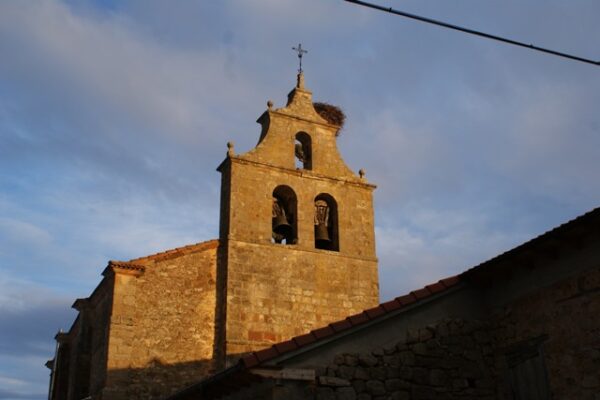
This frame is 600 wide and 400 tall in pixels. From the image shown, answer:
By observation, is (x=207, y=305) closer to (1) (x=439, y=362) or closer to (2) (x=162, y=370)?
(2) (x=162, y=370)

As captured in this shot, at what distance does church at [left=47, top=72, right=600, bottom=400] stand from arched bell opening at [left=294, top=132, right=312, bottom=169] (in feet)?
0.12

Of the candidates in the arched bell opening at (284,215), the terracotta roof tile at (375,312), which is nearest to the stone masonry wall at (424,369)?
the terracotta roof tile at (375,312)

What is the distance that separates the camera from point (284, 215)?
16.5 meters

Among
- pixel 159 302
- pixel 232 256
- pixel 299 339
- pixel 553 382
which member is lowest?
pixel 553 382

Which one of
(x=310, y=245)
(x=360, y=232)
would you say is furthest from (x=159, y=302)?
(x=360, y=232)

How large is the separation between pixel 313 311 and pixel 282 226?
2.15m

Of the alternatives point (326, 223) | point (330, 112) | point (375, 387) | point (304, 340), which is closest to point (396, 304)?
point (375, 387)

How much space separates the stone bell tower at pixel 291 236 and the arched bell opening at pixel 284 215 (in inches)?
0.9

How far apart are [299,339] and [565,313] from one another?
3.30 metres

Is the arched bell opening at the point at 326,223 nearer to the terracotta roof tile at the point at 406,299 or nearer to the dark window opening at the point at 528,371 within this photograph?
the terracotta roof tile at the point at 406,299

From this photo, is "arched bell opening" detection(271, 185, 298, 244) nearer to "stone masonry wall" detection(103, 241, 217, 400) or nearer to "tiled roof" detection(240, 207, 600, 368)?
"stone masonry wall" detection(103, 241, 217, 400)

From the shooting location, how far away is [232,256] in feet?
49.3

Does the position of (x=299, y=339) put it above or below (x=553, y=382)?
above

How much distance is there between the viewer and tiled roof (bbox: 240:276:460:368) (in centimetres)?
835
